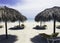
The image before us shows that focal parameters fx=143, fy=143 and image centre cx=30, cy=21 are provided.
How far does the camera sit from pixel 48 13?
12742 mm

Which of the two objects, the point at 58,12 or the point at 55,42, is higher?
the point at 58,12

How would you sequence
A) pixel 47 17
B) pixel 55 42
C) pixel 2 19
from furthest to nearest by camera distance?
pixel 47 17 < pixel 2 19 < pixel 55 42

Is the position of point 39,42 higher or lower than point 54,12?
lower

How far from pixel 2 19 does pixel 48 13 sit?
413cm

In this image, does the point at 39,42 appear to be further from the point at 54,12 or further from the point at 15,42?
the point at 54,12

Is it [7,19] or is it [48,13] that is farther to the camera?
[48,13]

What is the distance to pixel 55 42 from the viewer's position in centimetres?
993

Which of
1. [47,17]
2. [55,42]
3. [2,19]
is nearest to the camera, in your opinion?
[55,42]

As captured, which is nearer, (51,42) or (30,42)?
(51,42)

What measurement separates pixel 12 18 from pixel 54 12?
12.2 ft

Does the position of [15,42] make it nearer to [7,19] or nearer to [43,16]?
[7,19]

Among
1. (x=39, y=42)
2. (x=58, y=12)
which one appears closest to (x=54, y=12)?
(x=58, y=12)

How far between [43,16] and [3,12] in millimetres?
3555

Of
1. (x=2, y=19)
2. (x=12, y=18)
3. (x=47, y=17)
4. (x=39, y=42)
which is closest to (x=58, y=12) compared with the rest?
(x=47, y=17)
